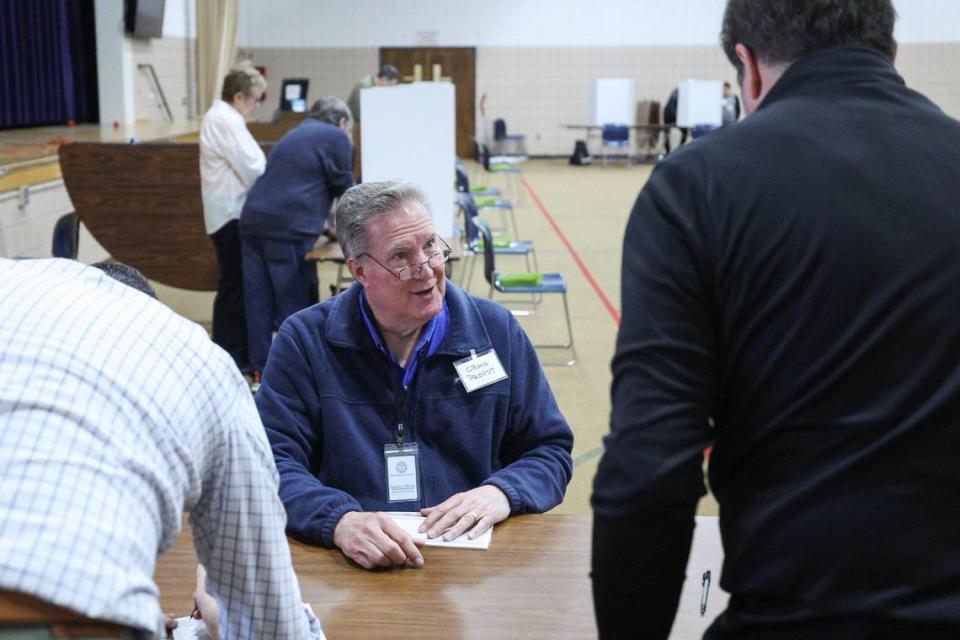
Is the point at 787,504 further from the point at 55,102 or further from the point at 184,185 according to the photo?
the point at 55,102

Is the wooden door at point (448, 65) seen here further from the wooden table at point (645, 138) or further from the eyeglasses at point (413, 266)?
the eyeglasses at point (413, 266)

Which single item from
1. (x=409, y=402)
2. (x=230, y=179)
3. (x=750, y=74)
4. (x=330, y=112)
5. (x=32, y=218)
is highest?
(x=750, y=74)

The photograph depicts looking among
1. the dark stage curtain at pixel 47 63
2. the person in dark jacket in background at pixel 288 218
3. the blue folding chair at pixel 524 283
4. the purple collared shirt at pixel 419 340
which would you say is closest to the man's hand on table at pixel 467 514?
the purple collared shirt at pixel 419 340

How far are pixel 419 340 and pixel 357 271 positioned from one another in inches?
8.8

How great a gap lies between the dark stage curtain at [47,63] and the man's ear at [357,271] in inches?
408

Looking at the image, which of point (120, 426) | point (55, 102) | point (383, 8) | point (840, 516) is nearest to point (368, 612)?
Answer: point (120, 426)

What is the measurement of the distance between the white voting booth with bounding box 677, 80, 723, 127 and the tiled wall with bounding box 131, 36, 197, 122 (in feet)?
26.3

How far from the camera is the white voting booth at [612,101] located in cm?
1761

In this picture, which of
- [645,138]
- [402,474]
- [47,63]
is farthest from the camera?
[645,138]

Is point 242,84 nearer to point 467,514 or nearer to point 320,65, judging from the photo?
point 467,514

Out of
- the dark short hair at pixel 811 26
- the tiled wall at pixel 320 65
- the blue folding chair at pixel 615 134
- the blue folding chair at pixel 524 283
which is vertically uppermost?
the tiled wall at pixel 320 65

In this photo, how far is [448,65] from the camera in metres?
18.2

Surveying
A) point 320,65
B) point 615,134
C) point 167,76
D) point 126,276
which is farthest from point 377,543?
point 320,65

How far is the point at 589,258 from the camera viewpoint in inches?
353
